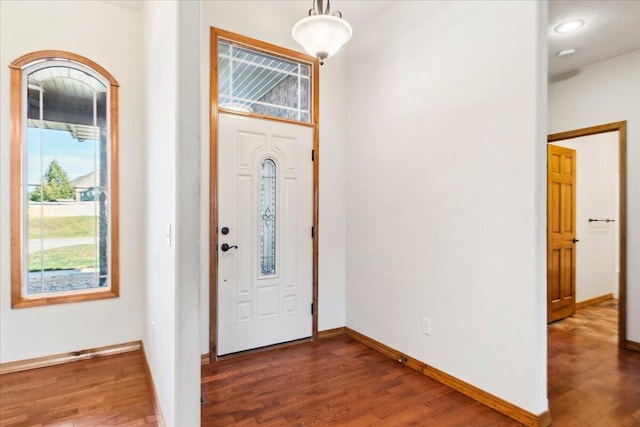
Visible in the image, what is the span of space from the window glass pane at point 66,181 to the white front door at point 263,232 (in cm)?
114

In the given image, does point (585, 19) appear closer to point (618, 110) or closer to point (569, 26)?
point (569, 26)

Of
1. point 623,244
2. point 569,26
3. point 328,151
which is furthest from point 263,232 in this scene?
point 623,244

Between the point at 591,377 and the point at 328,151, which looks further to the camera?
the point at 328,151

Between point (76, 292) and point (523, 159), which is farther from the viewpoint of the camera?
point (76, 292)

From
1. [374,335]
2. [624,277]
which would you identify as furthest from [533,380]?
[624,277]

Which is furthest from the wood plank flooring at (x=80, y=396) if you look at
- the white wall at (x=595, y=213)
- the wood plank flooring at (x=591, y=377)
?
the white wall at (x=595, y=213)

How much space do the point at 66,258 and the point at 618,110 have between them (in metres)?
5.43

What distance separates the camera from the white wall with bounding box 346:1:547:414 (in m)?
2.05

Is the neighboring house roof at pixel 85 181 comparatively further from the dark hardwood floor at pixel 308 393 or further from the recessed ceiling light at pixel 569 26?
the recessed ceiling light at pixel 569 26

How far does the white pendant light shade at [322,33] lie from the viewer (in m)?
2.06

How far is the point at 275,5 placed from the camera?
304 centimetres

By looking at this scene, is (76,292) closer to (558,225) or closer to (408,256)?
(408,256)

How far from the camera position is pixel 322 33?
2096 mm

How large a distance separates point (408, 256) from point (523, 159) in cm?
116
